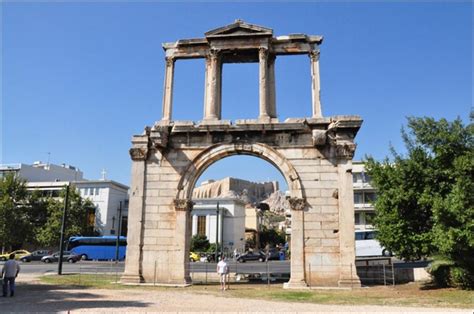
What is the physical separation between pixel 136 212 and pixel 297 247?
7.21 m

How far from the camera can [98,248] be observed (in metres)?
47.5

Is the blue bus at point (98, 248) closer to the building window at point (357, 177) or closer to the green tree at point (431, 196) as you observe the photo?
the building window at point (357, 177)

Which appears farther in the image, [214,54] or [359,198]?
[359,198]

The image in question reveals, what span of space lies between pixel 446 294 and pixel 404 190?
459 cm

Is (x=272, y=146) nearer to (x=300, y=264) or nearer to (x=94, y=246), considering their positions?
(x=300, y=264)

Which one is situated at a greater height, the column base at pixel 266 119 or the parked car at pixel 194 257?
the column base at pixel 266 119

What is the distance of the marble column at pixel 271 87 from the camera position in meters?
19.6

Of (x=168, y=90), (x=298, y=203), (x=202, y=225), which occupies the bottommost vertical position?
(x=298, y=203)

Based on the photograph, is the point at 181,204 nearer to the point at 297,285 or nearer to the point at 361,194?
the point at 297,285

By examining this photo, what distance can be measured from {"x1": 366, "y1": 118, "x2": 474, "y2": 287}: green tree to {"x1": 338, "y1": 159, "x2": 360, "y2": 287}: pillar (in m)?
2.02

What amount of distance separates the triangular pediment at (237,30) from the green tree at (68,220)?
42691mm

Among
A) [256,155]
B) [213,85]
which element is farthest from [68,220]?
[256,155]

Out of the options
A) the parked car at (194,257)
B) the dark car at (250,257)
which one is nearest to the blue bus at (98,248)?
the parked car at (194,257)

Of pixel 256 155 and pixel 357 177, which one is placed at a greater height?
pixel 357 177
